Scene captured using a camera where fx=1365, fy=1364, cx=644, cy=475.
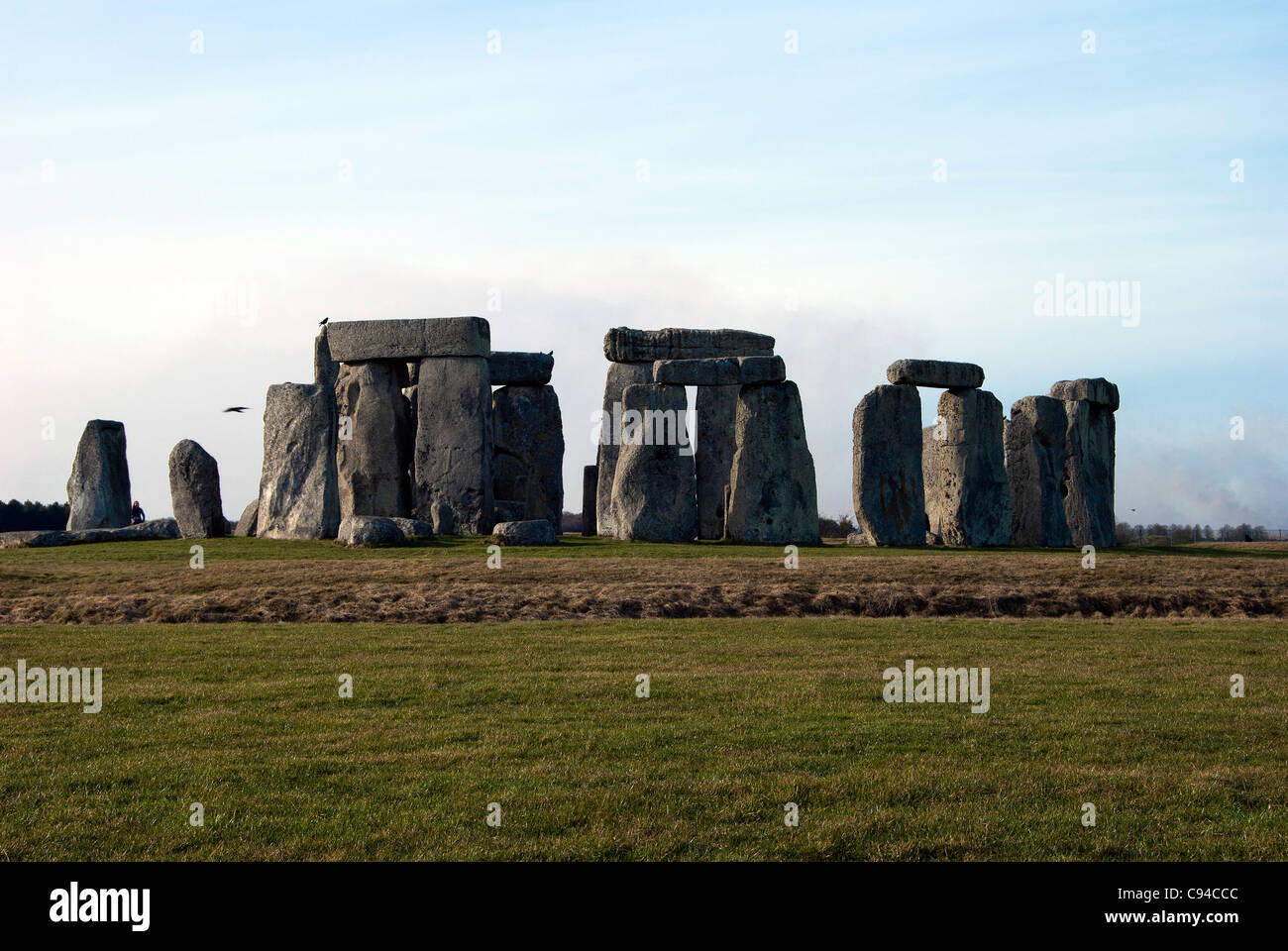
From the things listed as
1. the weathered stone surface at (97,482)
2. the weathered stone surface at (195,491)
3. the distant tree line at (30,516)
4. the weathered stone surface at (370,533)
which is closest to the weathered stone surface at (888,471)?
the weathered stone surface at (370,533)

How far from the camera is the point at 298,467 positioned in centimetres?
2320

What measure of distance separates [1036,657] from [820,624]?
2868 millimetres

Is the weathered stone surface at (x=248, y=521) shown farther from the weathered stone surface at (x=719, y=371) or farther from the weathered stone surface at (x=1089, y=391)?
the weathered stone surface at (x=1089, y=391)

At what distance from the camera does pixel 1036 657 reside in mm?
12359

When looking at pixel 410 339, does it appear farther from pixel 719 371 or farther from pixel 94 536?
pixel 94 536

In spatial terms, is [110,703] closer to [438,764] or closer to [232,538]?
[438,764]

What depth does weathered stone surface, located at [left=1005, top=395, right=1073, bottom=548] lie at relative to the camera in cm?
2530

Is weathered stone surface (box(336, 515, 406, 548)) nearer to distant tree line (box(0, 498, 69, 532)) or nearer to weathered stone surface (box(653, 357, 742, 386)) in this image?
weathered stone surface (box(653, 357, 742, 386))

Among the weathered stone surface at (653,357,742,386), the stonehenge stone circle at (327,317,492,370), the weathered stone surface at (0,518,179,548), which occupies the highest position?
the stonehenge stone circle at (327,317,492,370)

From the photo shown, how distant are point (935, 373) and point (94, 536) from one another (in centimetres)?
1470

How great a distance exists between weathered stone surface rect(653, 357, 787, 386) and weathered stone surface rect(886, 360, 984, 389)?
2436mm

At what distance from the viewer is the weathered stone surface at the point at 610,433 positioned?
2673cm

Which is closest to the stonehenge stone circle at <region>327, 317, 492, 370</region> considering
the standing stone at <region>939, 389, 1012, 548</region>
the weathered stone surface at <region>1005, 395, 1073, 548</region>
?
the standing stone at <region>939, 389, 1012, 548</region>
